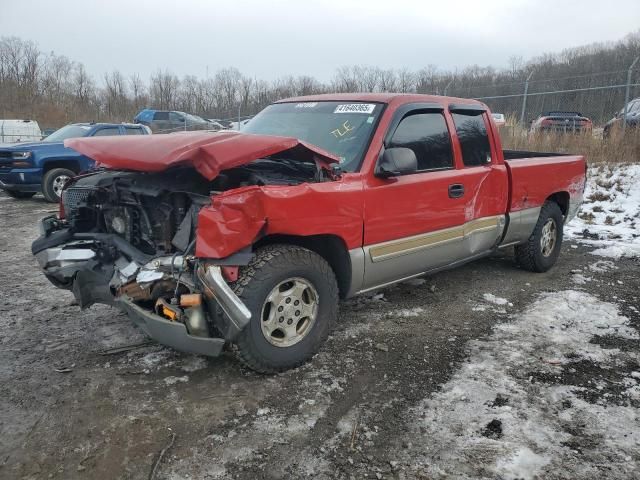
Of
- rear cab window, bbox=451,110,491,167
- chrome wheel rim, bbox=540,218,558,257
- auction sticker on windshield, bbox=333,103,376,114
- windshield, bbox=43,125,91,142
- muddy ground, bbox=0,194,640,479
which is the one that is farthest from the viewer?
windshield, bbox=43,125,91,142

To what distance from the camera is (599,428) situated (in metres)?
2.83

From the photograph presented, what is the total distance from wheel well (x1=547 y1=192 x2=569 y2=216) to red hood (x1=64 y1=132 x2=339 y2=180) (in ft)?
12.2

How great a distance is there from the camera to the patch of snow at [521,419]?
2512 mm

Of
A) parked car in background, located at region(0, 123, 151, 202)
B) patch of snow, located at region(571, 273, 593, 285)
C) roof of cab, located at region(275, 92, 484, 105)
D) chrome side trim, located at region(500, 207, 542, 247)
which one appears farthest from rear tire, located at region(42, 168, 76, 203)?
patch of snow, located at region(571, 273, 593, 285)

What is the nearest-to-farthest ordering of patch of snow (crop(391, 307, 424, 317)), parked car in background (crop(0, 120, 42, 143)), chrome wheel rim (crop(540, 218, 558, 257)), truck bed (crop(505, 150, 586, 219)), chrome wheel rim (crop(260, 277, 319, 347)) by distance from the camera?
chrome wheel rim (crop(260, 277, 319, 347))
patch of snow (crop(391, 307, 424, 317))
truck bed (crop(505, 150, 586, 219))
chrome wheel rim (crop(540, 218, 558, 257))
parked car in background (crop(0, 120, 42, 143))

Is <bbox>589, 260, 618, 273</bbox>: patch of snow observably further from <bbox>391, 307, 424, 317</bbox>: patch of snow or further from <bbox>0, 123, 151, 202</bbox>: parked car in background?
<bbox>0, 123, 151, 202</bbox>: parked car in background

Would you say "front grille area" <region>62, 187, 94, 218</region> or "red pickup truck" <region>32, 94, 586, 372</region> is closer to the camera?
"red pickup truck" <region>32, 94, 586, 372</region>

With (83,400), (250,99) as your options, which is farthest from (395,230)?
(250,99)

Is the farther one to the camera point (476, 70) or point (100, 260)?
point (476, 70)

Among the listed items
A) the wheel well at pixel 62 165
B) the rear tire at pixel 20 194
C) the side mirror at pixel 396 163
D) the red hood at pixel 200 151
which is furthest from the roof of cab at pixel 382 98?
the rear tire at pixel 20 194

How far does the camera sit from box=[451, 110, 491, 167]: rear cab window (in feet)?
15.1

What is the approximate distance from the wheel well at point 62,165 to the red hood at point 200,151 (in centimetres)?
765

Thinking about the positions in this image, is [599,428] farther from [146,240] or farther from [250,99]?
[250,99]

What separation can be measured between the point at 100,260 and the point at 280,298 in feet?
4.31
